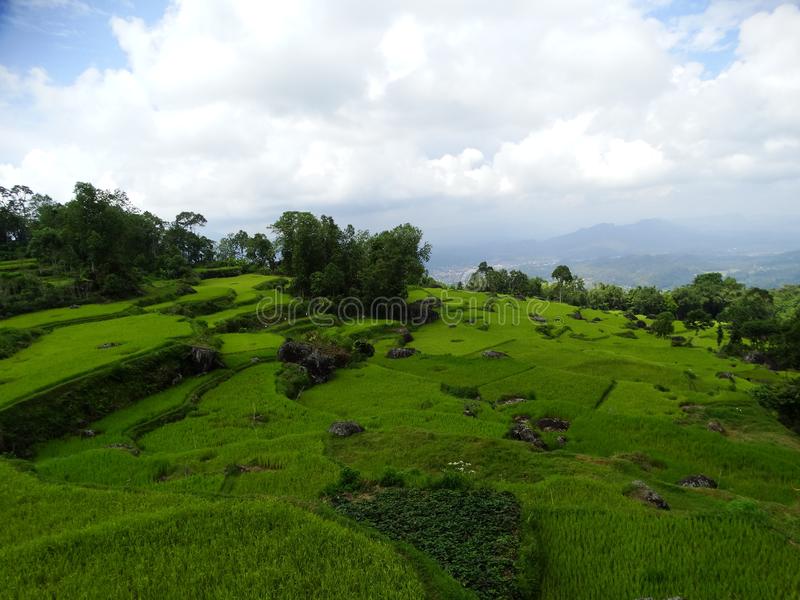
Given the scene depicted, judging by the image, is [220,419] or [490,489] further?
[220,419]

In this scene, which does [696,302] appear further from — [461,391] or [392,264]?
[461,391]

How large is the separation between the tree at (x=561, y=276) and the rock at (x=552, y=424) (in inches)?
3500

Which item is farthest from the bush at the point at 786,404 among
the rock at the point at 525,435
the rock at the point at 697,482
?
the rock at the point at 525,435

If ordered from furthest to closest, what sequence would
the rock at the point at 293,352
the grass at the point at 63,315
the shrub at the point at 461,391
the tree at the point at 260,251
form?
the tree at the point at 260,251 < the grass at the point at 63,315 < the rock at the point at 293,352 < the shrub at the point at 461,391

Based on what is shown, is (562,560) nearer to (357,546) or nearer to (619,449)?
(357,546)

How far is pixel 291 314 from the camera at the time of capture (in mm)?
55125

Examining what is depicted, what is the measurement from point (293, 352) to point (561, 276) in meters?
91.4

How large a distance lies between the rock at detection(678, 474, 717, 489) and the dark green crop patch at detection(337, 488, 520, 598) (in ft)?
27.9

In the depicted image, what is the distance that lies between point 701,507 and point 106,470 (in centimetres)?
2109

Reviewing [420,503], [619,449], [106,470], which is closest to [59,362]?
[106,470]

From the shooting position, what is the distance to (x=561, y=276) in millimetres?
109812

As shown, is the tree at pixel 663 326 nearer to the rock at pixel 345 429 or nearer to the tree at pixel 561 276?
the tree at pixel 561 276

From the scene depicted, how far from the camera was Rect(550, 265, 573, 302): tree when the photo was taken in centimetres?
10756

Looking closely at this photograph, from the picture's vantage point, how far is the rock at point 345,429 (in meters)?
19.5
